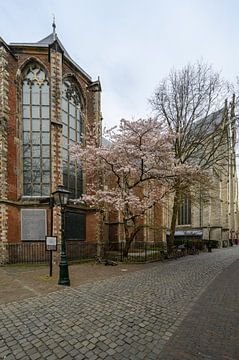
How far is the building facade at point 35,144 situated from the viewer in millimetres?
15602

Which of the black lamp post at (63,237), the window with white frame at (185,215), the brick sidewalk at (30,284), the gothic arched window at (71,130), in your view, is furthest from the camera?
the window with white frame at (185,215)

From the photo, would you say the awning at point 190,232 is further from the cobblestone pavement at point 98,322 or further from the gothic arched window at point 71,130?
the cobblestone pavement at point 98,322

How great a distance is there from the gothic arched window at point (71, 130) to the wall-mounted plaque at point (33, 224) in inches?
113

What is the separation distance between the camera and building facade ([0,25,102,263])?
1560 cm

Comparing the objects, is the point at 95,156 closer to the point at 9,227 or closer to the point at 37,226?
the point at 37,226

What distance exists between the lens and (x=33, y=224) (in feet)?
52.3

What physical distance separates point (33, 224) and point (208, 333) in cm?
1331

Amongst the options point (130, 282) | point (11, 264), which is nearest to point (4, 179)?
point (11, 264)

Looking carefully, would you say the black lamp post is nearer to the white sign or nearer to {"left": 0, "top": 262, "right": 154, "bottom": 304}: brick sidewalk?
{"left": 0, "top": 262, "right": 154, "bottom": 304}: brick sidewalk

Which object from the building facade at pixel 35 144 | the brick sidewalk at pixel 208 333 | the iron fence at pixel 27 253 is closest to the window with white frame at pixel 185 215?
the building facade at pixel 35 144

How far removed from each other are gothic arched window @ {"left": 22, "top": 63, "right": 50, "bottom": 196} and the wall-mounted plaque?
4.19 ft

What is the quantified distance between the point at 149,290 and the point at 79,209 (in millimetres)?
10651

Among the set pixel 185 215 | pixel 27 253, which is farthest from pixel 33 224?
pixel 185 215

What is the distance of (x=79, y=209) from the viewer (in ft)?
59.1
